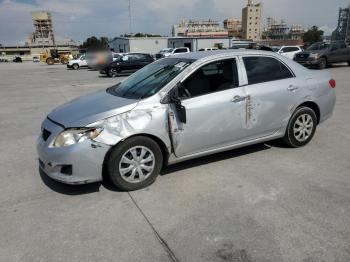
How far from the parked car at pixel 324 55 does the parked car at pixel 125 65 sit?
34.1ft

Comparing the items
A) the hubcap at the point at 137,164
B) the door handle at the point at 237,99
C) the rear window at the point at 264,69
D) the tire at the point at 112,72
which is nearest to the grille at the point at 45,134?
the hubcap at the point at 137,164

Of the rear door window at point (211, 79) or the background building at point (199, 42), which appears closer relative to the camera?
the rear door window at point (211, 79)

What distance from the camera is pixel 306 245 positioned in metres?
Result: 2.74

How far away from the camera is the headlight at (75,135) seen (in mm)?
3514

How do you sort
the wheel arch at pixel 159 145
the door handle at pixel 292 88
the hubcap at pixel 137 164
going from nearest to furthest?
the wheel arch at pixel 159 145, the hubcap at pixel 137 164, the door handle at pixel 292 88

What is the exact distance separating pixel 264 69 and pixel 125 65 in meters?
18.6

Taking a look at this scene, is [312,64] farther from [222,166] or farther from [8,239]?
[8,239]

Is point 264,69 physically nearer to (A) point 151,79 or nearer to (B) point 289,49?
(A) point 151,79

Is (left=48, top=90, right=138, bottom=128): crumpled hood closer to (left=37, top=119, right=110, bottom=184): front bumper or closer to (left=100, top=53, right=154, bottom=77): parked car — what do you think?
(left=37, top=119, right=110, bottom=184): front bumper

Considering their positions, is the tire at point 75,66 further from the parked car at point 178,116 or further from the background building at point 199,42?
the parked car at point 178,116

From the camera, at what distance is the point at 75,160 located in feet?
11.5

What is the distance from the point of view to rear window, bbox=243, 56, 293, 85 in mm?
4484

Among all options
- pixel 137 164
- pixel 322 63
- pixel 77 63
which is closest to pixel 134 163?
pixel 137 164

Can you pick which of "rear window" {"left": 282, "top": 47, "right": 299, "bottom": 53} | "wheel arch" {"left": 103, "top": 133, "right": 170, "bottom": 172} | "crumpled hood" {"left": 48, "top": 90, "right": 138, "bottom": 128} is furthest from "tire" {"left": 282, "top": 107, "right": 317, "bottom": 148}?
"rear window" {"left": 282, "top": 47, "right": 299, "bottom": 53}
